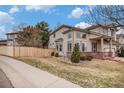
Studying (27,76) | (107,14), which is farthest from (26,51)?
(107,14)

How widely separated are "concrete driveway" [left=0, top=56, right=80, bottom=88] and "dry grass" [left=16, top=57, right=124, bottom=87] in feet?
0.91

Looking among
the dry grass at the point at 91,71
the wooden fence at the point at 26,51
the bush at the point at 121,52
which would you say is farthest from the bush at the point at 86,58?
the wooden fence at the point at 26,51

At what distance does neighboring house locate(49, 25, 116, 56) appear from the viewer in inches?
301

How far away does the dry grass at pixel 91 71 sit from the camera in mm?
7074

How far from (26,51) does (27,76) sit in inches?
37.5

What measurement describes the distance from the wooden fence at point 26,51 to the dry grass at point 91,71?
210 millimetres

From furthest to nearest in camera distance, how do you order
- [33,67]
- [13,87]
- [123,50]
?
1. [33,67]
2. [123,50]
3. [13,87]

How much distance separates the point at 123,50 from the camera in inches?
298

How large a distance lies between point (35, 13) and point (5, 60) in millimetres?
2291

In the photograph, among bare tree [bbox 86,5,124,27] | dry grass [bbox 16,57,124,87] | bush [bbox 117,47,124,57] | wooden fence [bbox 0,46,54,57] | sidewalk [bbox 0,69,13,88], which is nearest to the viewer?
sidewalk [bbox 0,69,13,88]

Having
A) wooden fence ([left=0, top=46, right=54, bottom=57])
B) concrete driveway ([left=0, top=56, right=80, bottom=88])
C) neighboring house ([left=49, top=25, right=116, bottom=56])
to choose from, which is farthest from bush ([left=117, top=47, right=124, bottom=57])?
wooden fence ([left=0, top=46, right=54, bottom=57])

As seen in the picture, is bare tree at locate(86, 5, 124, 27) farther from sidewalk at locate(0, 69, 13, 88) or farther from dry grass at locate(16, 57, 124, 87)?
sidewalk at locate(0, 69, 13, 88)
